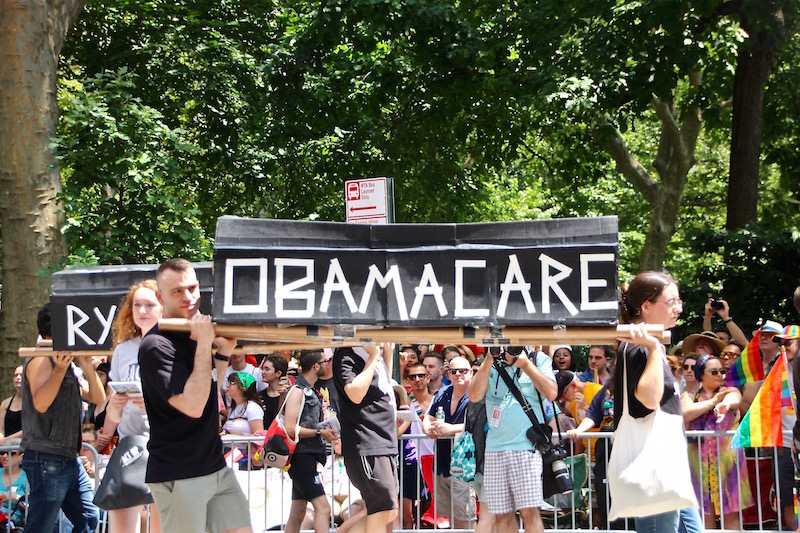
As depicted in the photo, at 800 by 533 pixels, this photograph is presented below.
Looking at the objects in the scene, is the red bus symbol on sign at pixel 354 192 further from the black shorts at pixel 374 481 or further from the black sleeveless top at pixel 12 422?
the black sleeveless top at pixel 12 422

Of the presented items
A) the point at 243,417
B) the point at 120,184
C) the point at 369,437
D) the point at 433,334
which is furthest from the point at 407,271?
the point at 120,184

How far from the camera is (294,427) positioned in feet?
28.3

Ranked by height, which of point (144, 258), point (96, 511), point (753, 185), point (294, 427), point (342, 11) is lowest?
point (96, 511)

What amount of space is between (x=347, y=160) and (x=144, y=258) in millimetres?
4396

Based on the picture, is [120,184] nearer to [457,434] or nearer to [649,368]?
[457,434]

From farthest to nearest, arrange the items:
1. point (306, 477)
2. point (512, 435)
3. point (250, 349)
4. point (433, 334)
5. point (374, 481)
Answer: point (306, 477) → point (512, 435) → point (374, 481) → point (250, 349) → point (433, 334)

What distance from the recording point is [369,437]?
7617mm

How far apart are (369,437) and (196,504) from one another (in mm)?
2137

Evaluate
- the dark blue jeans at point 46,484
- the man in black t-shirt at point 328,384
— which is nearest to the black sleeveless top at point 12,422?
the dark blue jeans at point 46,484

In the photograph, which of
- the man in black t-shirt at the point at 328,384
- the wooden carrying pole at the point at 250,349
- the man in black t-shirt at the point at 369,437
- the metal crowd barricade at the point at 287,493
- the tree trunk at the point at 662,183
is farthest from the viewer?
the tree trunk at the point at 662,183

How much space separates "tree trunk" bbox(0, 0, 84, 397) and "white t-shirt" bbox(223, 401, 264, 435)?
10.6 feet

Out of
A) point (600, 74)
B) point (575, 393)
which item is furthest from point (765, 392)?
point (600, 74)

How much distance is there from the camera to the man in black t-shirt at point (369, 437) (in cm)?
757

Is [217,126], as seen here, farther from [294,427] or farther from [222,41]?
[294,427]
